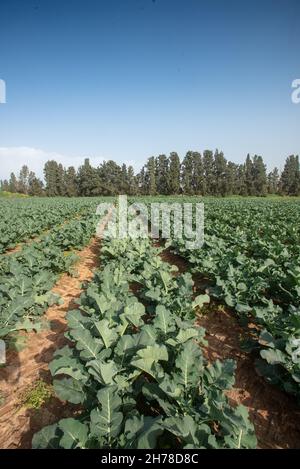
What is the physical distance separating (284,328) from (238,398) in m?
0.98

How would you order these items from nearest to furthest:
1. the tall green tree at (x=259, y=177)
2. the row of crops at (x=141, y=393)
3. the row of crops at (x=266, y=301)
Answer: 1. the row of crops at (x=141, y=393)
2. the row of crops at (x=266, y=301)
3. the tall green tree at (x=259, y=177)

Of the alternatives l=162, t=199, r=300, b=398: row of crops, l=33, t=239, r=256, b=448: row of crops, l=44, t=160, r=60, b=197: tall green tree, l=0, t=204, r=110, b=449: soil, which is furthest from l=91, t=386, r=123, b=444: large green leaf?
l=44, t=160, r=60, b=197: tall green tree

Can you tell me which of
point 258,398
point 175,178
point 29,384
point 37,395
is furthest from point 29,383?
point 175,178

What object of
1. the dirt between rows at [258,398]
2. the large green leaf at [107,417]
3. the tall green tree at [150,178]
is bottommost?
the dirt between rows at [258,398]

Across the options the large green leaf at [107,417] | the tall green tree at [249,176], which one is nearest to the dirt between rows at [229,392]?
the large green leaf at [107,417]

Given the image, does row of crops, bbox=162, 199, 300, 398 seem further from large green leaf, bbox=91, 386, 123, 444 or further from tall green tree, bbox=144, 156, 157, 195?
tall green tree, bbox=144, 156, 157, 195

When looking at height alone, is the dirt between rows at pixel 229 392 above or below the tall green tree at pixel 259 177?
below

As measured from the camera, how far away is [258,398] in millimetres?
2973

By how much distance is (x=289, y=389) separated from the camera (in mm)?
2668

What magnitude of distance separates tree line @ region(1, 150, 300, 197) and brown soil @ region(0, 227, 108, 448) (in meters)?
68.7

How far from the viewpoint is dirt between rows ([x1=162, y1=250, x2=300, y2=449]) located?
8.37 ft

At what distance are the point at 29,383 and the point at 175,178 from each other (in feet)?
A: 238

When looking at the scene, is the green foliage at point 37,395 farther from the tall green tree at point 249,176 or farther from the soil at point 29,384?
the tall green tree at point 249,176

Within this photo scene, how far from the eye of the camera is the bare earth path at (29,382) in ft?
8.48
